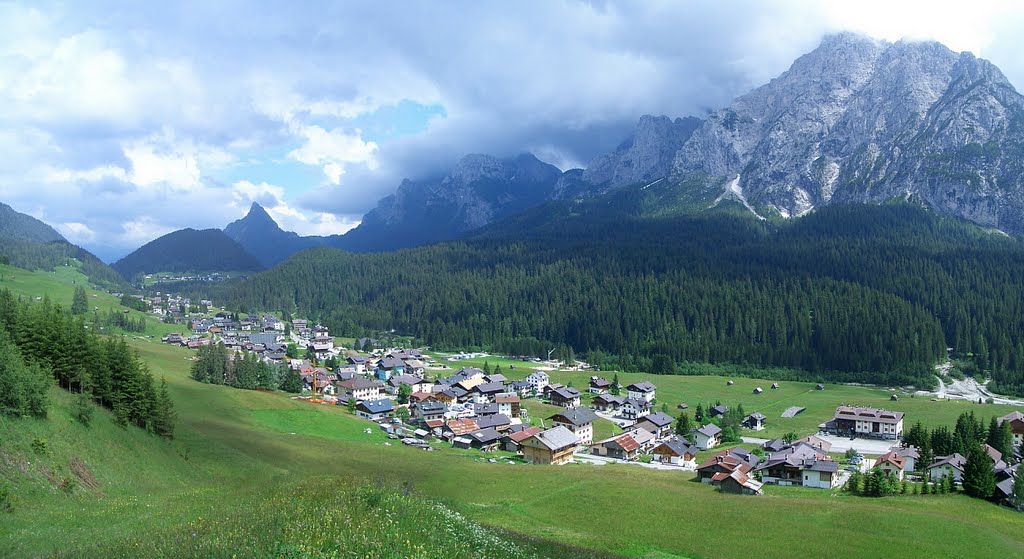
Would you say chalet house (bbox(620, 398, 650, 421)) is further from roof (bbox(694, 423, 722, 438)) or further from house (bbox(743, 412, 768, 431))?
roof (bbox(694, 423, 722, 438))

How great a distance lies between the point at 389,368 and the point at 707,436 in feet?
237

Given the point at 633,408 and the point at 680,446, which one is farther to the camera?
the point at 633,408

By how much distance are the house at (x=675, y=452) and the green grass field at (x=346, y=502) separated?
9.63 metres

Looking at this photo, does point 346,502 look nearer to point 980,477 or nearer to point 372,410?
point 980,477

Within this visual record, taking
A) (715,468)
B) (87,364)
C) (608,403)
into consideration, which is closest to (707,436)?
(715,468)

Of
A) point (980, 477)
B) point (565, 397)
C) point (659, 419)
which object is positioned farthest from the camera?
point (565, 397)

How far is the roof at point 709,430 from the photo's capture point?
81.1 m

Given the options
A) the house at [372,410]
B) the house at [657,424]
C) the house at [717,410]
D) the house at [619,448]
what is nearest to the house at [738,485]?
the house at [619,448]

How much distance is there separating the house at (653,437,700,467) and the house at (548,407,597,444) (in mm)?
11946

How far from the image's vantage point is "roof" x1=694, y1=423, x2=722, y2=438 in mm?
81088

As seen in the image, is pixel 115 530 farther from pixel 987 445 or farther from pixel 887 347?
pixel 887 347

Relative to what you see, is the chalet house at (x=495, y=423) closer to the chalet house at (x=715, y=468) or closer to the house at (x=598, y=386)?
the chalet house at (x=715, y=468)

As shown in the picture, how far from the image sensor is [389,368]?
5157 inches

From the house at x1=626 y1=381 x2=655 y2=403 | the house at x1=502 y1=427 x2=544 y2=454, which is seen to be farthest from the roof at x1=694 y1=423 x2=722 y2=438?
the house at x1=626 y1=381 x2=655 y2=403
